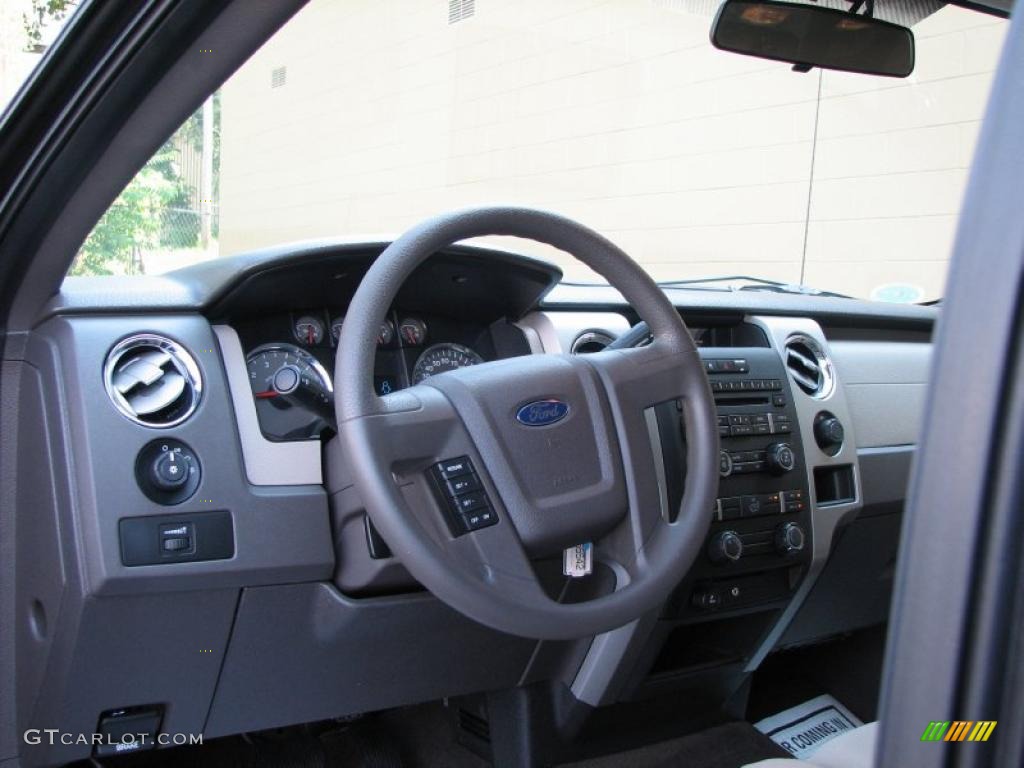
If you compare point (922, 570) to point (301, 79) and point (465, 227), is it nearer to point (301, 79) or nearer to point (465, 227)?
point (465, 227)

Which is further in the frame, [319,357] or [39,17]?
[319,357]

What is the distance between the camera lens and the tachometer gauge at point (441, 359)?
223cm

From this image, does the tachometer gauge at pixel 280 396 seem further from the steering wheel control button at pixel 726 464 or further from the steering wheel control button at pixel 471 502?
the steering wheel control button at pixel 726 464

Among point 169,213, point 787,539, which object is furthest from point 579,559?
point 169,213

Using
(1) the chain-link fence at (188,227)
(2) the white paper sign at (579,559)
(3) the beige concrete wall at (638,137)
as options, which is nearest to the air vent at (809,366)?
(3) the beige concrete wall at (638,137)

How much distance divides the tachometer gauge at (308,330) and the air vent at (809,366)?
4.02 feet

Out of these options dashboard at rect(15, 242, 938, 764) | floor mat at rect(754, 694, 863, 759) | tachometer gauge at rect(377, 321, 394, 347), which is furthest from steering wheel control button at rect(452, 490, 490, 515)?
floor mat at rect(754, 694, 863, 759)

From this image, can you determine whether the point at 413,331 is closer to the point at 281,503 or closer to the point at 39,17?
the point at 281,503

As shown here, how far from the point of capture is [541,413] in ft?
5.55

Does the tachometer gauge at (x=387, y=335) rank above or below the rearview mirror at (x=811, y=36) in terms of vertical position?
below

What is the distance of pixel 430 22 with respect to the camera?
11.6ft

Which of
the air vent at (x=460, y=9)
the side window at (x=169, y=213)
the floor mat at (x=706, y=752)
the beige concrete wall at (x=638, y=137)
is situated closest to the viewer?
the side window at (x=169, y=213)

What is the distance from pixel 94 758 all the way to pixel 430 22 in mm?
2542

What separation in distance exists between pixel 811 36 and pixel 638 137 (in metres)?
1.98
